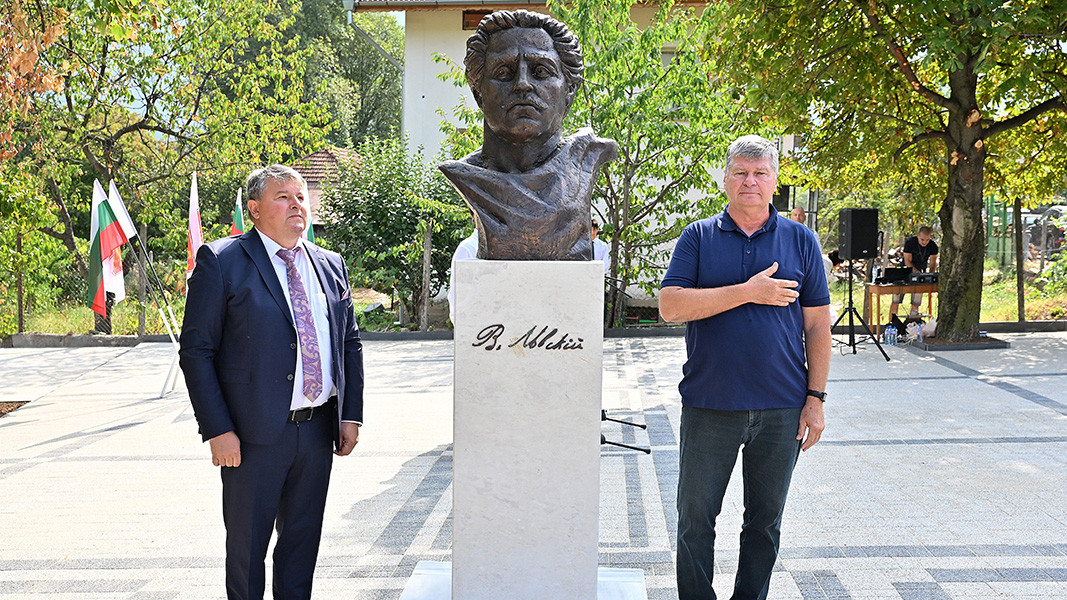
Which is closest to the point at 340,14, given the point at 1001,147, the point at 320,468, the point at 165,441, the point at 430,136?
the point at 430,136

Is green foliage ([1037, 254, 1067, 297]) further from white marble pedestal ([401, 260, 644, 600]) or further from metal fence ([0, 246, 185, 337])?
metal fence ([0, 246, 185, 337])

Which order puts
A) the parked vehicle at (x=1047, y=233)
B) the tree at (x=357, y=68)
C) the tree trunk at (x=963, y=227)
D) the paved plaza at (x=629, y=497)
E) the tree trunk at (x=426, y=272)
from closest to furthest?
the paved plaza at (x=629, y=497), the tree trunk at (x=963, y=227), the tree trunk at (x=426, y=272), the parked vehicle at (x=1047, y=233), the tree at (x=357, y=68)

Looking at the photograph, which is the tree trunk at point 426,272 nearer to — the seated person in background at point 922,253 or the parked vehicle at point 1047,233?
the seated person in background at point 922,253

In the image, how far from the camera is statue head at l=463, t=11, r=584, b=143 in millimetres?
3176

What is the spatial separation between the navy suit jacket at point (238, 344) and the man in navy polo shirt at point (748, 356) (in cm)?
134

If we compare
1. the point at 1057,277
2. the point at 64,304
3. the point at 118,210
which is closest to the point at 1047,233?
the point at 1057,277

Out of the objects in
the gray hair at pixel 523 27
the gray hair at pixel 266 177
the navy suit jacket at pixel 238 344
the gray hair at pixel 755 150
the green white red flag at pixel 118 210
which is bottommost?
the navy suit jacket at pixel 238 344

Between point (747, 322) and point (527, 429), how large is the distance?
84 centimetres

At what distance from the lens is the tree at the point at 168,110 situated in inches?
521

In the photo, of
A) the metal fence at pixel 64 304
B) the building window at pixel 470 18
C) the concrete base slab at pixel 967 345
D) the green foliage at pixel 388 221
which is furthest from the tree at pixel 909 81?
the metal fence at pixel 64 304

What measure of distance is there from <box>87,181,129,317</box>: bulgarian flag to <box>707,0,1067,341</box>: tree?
267 inches

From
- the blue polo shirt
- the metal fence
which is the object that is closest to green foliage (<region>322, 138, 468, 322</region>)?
the metal fence

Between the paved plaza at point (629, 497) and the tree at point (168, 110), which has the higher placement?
the tree at point (168, 110)

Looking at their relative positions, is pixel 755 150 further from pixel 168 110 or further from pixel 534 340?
pixel 168 110
